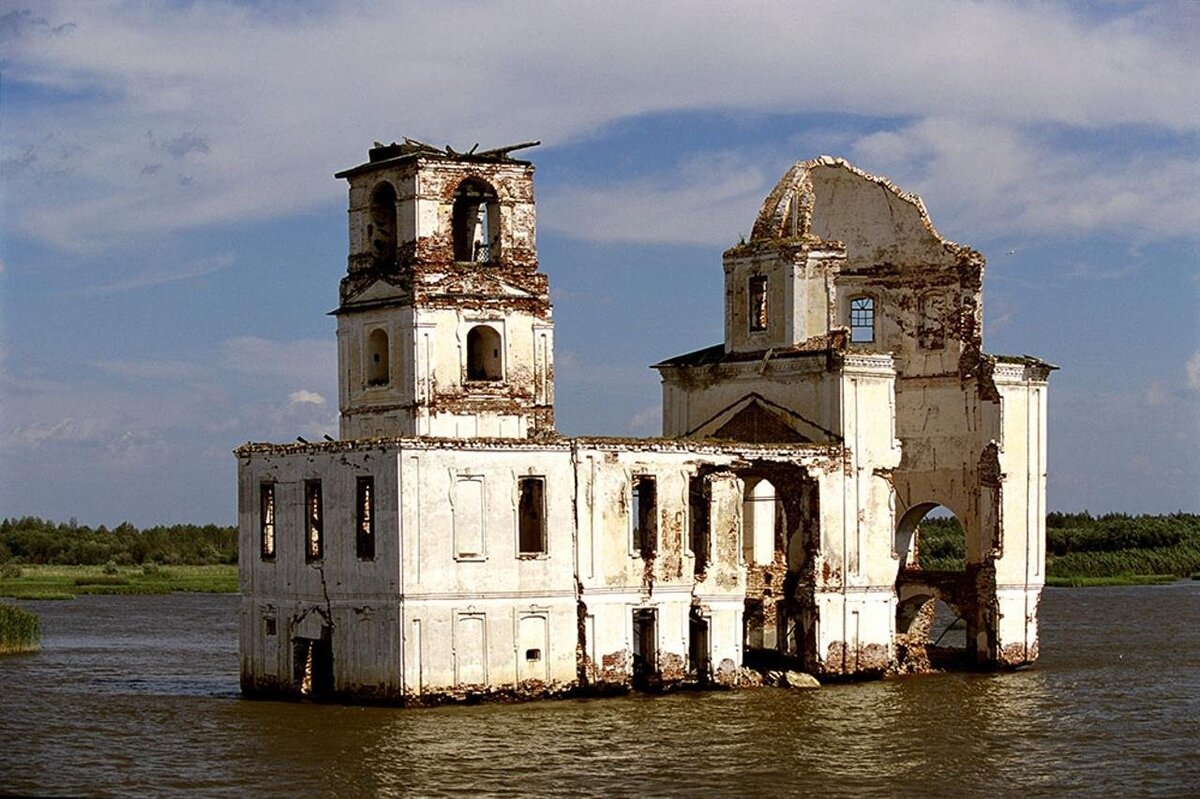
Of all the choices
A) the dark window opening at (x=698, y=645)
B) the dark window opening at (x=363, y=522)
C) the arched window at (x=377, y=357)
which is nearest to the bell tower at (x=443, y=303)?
the arched window at (x=377, y=357)

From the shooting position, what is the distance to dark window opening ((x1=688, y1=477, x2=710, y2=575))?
3909cm

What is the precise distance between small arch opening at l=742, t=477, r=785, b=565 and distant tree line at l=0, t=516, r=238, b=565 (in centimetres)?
6061

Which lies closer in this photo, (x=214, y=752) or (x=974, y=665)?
(x=214, y=752)

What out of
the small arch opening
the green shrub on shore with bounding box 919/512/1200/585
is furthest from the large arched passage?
the small arch opening

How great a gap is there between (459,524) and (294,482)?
387 centimetres

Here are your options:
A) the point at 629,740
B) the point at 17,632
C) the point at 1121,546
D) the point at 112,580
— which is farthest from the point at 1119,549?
the point at 629,740

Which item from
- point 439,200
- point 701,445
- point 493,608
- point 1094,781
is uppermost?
point 439,200

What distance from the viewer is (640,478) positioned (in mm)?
38375

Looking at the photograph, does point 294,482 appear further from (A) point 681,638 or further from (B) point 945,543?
(B) point 945,543

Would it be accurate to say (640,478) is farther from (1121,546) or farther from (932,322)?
(1121,546)

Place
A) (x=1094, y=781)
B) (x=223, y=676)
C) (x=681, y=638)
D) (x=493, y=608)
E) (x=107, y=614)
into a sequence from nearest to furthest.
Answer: (x=1094, y=781), (x=493, y=608), (x=681, y=638), (x=223, y=676), (x=107, y=614)

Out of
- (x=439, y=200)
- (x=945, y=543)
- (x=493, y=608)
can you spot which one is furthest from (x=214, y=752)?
(x=945, y=543)

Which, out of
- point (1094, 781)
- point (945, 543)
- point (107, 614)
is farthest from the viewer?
point (945, 543)

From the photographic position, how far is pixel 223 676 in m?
44.2
